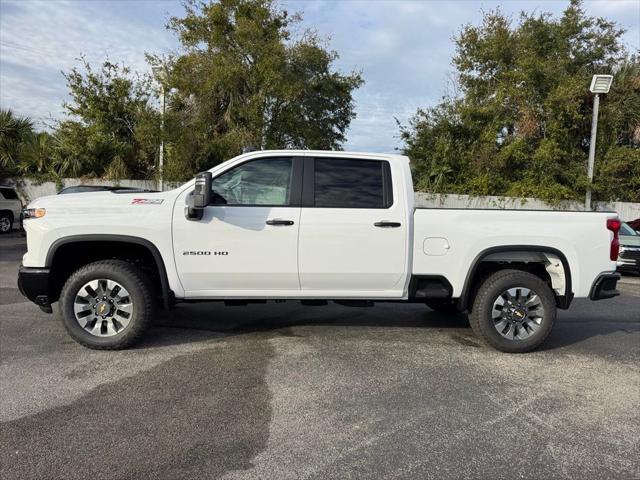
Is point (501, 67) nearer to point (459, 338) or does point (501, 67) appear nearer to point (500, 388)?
point (459, 338)

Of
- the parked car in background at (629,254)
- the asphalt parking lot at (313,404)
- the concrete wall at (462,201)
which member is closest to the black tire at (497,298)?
the asphalt parking lot at (313,404)

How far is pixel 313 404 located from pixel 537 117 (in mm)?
18957

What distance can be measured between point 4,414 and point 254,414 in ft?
5.82

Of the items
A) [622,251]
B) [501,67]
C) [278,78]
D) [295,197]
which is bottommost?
[622,251]

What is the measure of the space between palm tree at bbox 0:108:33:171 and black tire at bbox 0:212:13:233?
4.69 m

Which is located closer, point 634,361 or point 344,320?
point 634,361

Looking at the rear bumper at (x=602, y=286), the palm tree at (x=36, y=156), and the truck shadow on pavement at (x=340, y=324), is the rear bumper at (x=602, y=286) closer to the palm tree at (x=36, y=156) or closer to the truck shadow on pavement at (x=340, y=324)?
the truck shadow on pavement at (x=340, y=324)

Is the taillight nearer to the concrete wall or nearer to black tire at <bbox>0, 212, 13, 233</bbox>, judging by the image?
the concrete wall

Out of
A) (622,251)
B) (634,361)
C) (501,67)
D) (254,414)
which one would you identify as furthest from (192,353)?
(501,67)

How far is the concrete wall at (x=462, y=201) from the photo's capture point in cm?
1945

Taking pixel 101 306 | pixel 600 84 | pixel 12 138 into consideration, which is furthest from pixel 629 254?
pixel 12 138

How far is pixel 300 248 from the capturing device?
5055mm

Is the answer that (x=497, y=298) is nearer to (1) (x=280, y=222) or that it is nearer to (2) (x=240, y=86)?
(1) (x=280, y=222)

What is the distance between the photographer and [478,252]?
5211 millimetres
